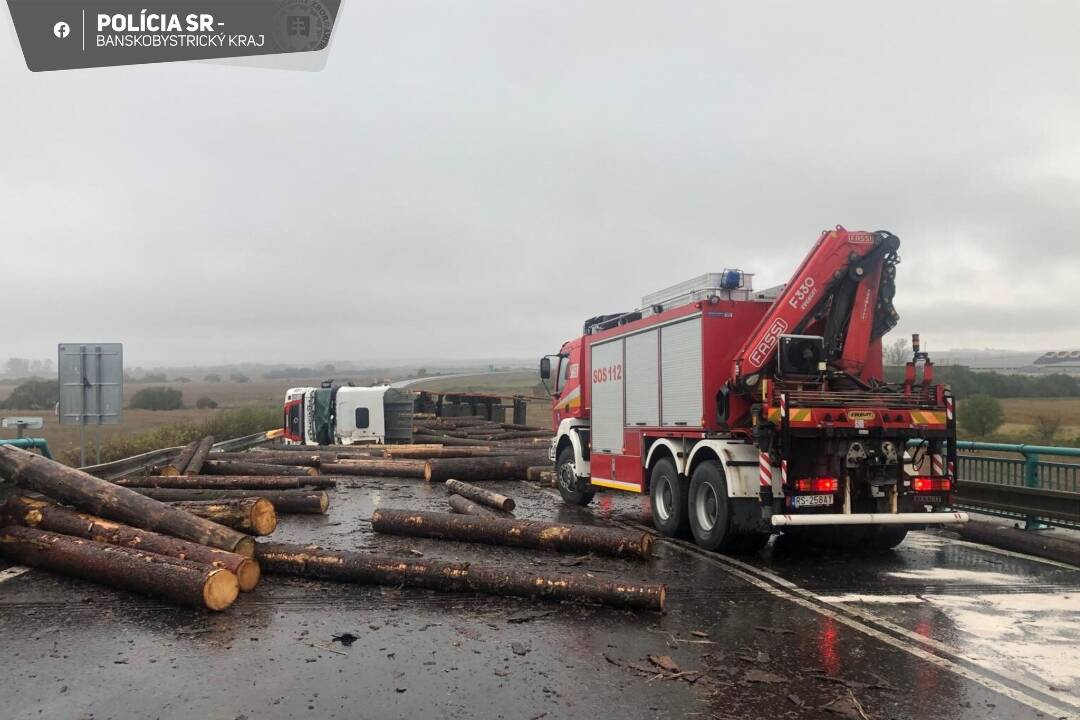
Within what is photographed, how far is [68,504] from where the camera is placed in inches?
353

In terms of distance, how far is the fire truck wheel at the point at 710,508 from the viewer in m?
9.40

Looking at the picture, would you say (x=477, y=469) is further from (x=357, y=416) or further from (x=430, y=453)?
(x=357, y=416)

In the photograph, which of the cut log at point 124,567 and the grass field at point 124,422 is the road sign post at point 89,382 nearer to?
the grass field at point 124,422

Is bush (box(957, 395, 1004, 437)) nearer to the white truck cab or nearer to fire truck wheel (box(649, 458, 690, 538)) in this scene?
fire truck wheel (box(649, 458, 690, 538))

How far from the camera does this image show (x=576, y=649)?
5.98 meters

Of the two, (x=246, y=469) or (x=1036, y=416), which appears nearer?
(x=246, y=469)

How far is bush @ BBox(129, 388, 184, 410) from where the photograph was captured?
64.9 m

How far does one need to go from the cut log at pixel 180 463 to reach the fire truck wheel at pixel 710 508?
34.8 feet

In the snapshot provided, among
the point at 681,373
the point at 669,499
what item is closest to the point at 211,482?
the point at 669,499

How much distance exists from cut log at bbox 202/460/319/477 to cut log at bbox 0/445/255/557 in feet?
24.9

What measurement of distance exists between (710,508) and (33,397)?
60.5 metres

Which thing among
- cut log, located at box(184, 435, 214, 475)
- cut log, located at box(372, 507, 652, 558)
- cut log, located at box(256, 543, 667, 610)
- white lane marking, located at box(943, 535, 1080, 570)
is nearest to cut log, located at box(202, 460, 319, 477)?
cut log, located at box(184, 435, 214, 475)

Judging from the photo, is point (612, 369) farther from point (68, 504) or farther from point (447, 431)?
point (447, 431)

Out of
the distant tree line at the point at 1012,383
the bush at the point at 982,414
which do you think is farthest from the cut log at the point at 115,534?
the distant tree line at the point at 1012,383
